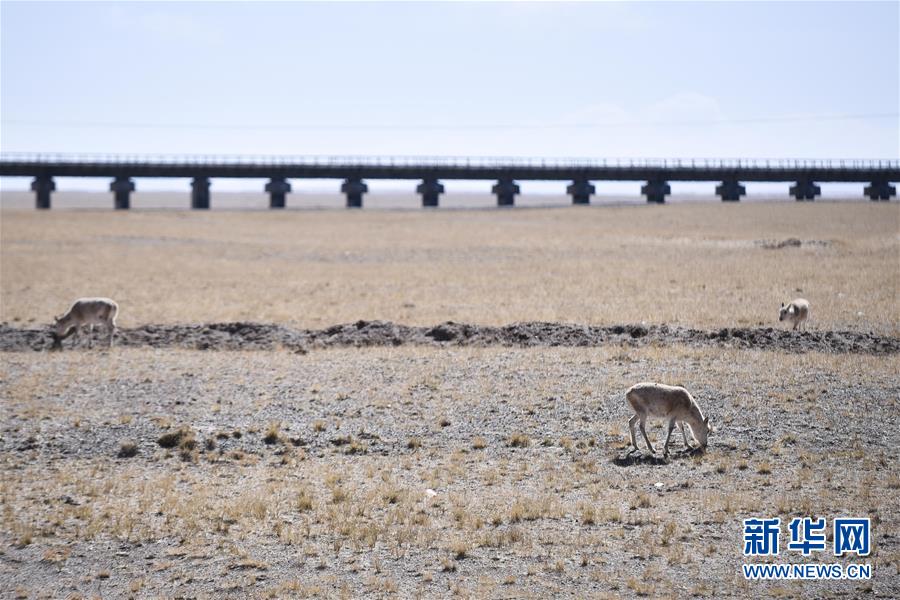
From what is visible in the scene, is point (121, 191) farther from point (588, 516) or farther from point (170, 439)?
point (588, 516)

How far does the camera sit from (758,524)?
13.2 metres

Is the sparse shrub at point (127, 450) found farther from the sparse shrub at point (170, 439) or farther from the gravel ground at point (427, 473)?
the sparse shrub at point (170, 439)

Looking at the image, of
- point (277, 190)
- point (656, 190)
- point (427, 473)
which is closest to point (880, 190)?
point (656, 190)

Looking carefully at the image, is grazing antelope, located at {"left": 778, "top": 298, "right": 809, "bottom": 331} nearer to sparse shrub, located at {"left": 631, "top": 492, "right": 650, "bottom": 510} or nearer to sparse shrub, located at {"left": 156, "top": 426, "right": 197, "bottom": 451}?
sparse shrub, located at {"left": 631, "top": 492, "right": 650, "bottom": 510}

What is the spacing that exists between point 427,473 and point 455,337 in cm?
1272

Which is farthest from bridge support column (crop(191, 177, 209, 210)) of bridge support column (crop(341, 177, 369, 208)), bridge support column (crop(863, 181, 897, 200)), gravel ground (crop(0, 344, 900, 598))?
gravel ground (crop(0, 344, 900, 598))

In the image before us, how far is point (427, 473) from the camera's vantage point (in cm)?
1603

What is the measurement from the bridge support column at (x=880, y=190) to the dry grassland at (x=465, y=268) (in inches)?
939

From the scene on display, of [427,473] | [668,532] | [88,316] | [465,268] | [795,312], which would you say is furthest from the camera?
[465,268]

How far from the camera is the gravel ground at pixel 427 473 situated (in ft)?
39.7

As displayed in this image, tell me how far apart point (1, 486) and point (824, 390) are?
15783mm

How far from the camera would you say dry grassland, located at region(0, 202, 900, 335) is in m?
35.0

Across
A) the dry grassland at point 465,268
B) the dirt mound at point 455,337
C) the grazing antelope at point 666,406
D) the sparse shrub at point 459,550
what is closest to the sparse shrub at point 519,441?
the grazing antelope at point 666,406

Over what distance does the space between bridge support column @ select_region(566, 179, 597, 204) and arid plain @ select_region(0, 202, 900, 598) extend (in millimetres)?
79640
